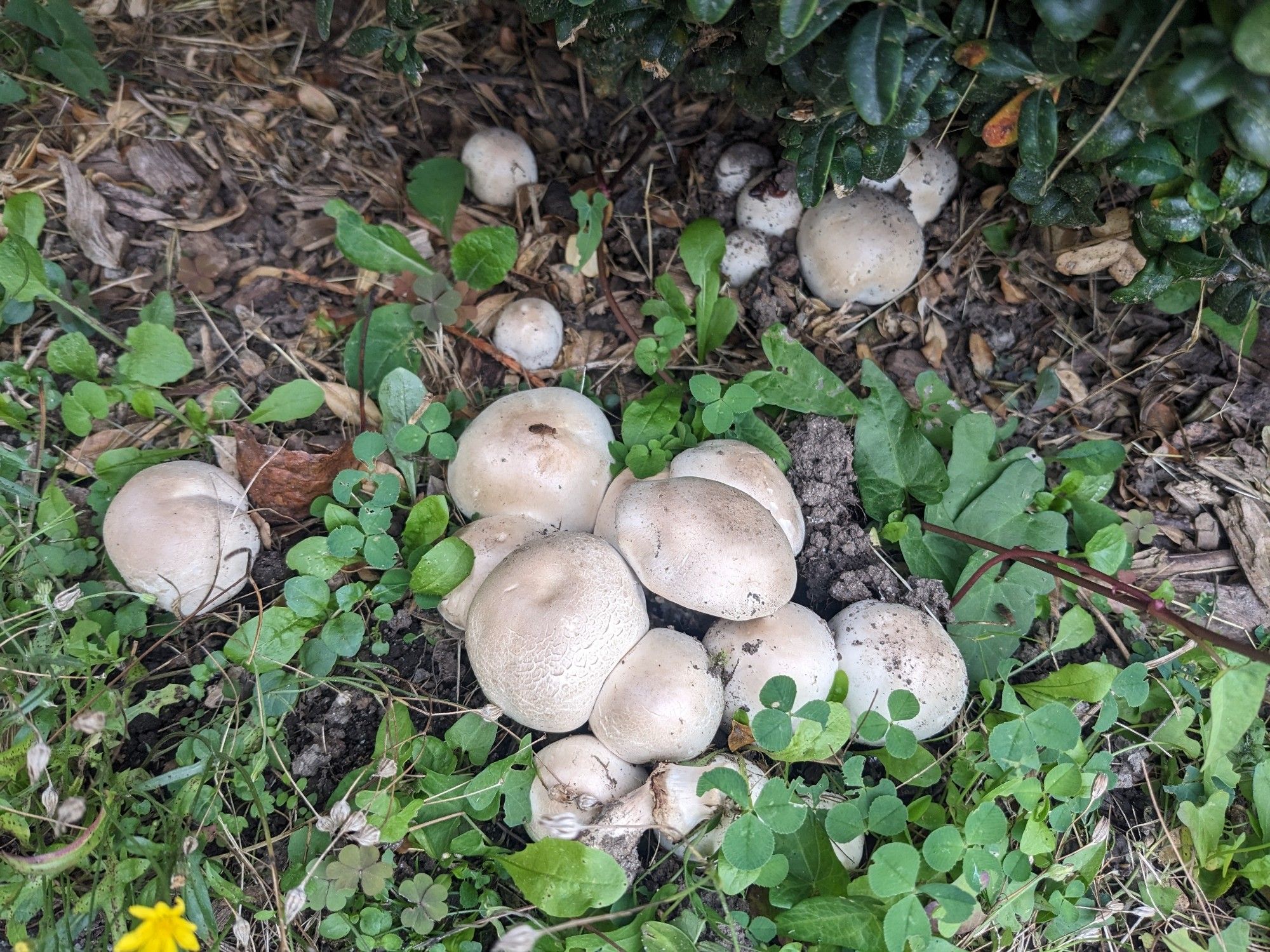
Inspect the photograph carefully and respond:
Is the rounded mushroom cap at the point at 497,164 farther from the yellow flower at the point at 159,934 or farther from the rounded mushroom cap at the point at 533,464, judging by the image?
the yellow flower at the point at 159,934

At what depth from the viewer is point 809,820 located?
2.20 m

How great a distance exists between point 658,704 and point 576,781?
31 cm

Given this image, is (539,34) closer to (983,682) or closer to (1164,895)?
(983,682)

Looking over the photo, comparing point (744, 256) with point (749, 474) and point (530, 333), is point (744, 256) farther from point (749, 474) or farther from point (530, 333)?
point (749, 474)

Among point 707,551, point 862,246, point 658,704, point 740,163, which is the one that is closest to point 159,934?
point 658,704

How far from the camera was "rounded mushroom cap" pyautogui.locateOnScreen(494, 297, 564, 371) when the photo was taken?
2.89 metres

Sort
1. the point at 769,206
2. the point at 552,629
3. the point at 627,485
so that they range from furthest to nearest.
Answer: the point at 769,206
the point at 627,485
the point at 552,629

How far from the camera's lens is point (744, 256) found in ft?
9.96

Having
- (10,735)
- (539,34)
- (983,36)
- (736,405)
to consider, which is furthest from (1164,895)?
(539,34)

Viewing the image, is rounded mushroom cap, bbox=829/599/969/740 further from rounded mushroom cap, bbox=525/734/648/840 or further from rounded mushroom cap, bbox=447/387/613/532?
rounded mushroom cap, bbox=447/387/613/532

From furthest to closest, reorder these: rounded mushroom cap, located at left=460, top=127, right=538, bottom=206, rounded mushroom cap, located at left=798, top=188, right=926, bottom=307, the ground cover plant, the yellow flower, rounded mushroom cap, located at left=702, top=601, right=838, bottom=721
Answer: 1. rounded mushroom cap, located at left=460, top=127, right=538, bottom=206
2. rounded mushroom cap, located at left=798, top=188, right=926, bottom=307
3. rounded mushroom cap, located at left=702, top=601, right=838, bottom=721
4. the ground cover plant
5. the yellow flower

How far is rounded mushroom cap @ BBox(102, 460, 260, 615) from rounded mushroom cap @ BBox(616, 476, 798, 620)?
117 centimetres

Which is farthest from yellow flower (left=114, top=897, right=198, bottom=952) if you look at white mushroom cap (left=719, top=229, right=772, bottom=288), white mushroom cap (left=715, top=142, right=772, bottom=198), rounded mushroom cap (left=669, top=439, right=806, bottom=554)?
white mushroom cap (left=715, top=142, right=772, bottom=198)

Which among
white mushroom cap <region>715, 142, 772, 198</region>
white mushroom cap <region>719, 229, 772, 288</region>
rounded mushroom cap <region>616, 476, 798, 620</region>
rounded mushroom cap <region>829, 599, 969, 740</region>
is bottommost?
rounded mushroom cap <region>829, 599, 969, 740</region>
